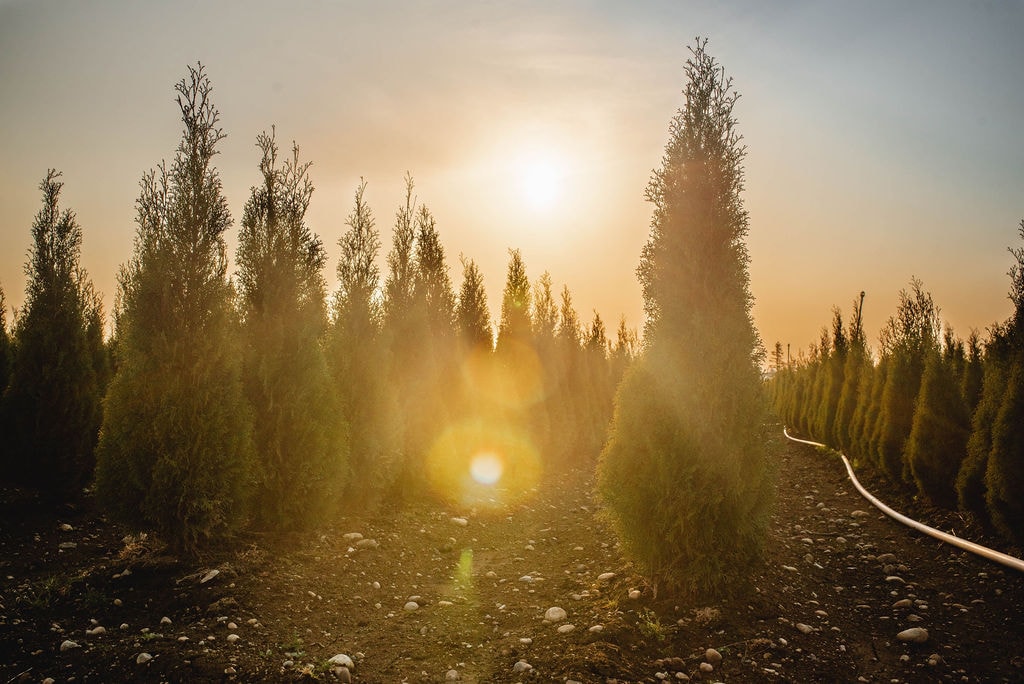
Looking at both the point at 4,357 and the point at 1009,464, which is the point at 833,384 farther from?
the point at 4,357

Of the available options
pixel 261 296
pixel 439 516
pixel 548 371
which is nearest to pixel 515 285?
pixel 548 371

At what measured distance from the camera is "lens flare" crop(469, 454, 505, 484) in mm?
14735

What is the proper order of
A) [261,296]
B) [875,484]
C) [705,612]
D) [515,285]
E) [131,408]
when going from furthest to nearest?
[515,285] < [875,484] < [261,296] < [131,408] < [705,612]

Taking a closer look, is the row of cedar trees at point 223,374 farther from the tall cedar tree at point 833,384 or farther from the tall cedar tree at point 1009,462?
the tall cedar tree at point 833,384

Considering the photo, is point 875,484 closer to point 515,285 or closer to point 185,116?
point 515,285

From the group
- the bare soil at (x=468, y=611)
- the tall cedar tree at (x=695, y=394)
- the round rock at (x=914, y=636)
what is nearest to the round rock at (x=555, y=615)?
the bare soil at (x=468, y=611)

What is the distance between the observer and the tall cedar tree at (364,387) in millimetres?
9641

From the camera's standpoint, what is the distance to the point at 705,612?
5562 millimetres

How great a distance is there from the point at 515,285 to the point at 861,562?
16.5 metres

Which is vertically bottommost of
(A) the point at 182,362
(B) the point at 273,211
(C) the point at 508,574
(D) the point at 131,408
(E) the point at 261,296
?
(C) the point at 508,574

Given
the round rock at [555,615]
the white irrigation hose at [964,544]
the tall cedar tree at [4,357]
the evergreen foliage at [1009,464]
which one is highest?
the tall cedar tree at [4,357]

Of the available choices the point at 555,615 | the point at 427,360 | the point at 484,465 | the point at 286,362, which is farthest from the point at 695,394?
the point at 484,465

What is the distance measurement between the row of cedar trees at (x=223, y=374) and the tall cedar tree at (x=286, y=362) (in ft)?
0.07

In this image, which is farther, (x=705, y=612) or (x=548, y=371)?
(x=548, y=371)
